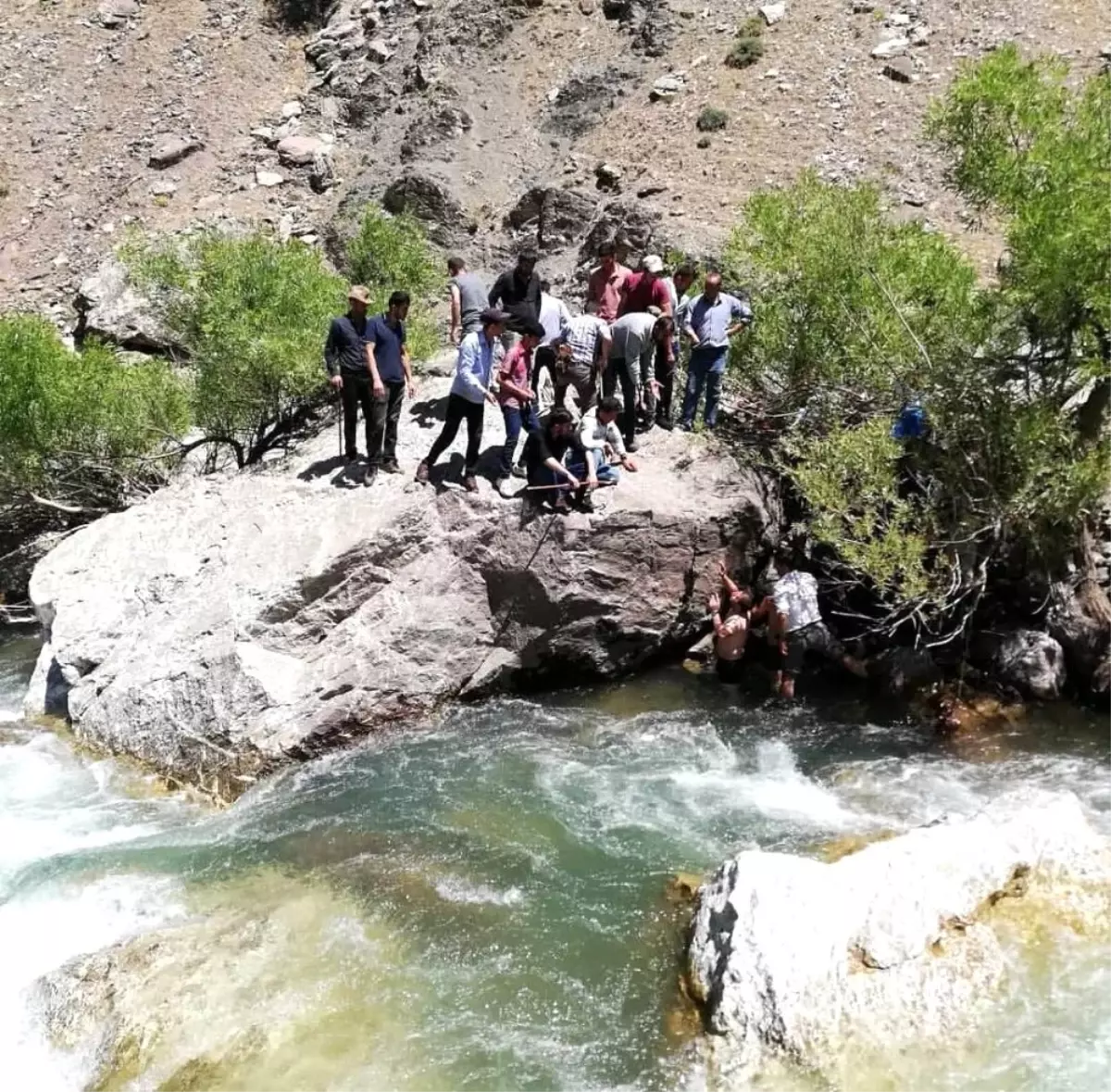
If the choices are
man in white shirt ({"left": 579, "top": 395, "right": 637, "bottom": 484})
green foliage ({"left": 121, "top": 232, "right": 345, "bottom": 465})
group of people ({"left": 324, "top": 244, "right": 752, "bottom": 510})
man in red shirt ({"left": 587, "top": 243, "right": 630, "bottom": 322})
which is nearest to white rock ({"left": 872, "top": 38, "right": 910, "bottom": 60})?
green foliage ({"left": 121, "top": 232, "right": 345, "bottom": 465})

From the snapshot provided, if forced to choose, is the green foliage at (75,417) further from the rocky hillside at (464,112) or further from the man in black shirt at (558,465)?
the rocky hillside at (464,112)

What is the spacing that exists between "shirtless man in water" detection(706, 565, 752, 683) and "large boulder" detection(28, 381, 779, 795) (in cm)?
29

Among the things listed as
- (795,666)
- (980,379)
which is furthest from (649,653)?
(980,379)

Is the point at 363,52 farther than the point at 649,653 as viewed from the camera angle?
Yes

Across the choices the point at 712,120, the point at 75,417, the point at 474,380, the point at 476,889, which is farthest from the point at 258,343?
the point at 712,120

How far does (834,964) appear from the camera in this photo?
682cm

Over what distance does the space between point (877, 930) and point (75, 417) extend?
14.8 m

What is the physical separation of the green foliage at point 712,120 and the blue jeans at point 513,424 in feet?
78.5

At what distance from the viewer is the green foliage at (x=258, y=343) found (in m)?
16.3

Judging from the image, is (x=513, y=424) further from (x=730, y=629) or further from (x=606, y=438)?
(x=730, y=629)

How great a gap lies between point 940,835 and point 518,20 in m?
39.4

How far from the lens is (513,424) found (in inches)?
471

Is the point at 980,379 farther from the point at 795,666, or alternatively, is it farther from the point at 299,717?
the point at 299,717

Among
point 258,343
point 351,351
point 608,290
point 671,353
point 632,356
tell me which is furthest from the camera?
point 258,343
